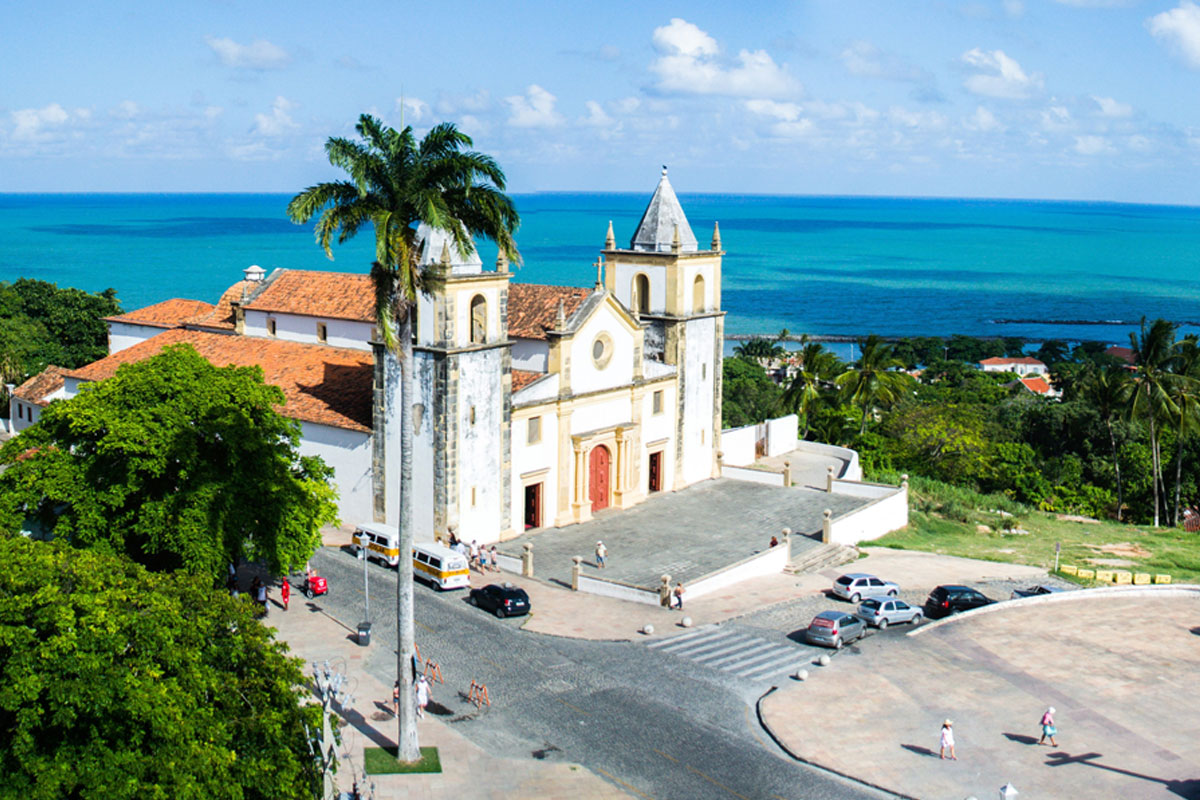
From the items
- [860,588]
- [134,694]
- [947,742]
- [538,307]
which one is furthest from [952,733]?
[538,307]

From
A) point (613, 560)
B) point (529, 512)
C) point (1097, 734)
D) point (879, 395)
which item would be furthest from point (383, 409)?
point (879, 395)

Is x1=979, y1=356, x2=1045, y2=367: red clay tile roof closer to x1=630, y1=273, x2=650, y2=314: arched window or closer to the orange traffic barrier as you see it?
x1=630, y1=273, x2=650, y2=314: arched window

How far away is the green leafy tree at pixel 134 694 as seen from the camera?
2002cm

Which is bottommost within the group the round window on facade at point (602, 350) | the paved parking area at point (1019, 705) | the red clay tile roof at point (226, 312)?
the paved parking area at point (1019, 705)

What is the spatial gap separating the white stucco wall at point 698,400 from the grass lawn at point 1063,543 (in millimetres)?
9276

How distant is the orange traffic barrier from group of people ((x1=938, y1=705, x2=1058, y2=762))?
11.7m

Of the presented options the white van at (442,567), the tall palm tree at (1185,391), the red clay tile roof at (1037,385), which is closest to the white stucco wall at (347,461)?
the white van at (442,567)

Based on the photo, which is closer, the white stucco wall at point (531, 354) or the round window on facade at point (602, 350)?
the white stucco wall at point (531, 354)

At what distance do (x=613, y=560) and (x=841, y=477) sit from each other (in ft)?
67.4

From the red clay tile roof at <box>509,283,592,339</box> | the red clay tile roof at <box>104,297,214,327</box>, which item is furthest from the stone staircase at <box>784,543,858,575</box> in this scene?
the red clay tile roof at <box>104,297,214,327</box>

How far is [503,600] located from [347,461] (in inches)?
442

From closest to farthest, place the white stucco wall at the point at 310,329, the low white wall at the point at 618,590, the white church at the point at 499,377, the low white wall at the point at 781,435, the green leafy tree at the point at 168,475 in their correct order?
the green leafy tree at the point at 168,475
the low white wall at the point at 618,590
the white church at the point at 499,377
the white stucco wall at the point at 310,329
the low white wall at the point at 781,435

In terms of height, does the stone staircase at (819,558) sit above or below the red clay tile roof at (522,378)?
below

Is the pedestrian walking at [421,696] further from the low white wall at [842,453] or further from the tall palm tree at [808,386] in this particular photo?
the tall palm tree at [808,386]
